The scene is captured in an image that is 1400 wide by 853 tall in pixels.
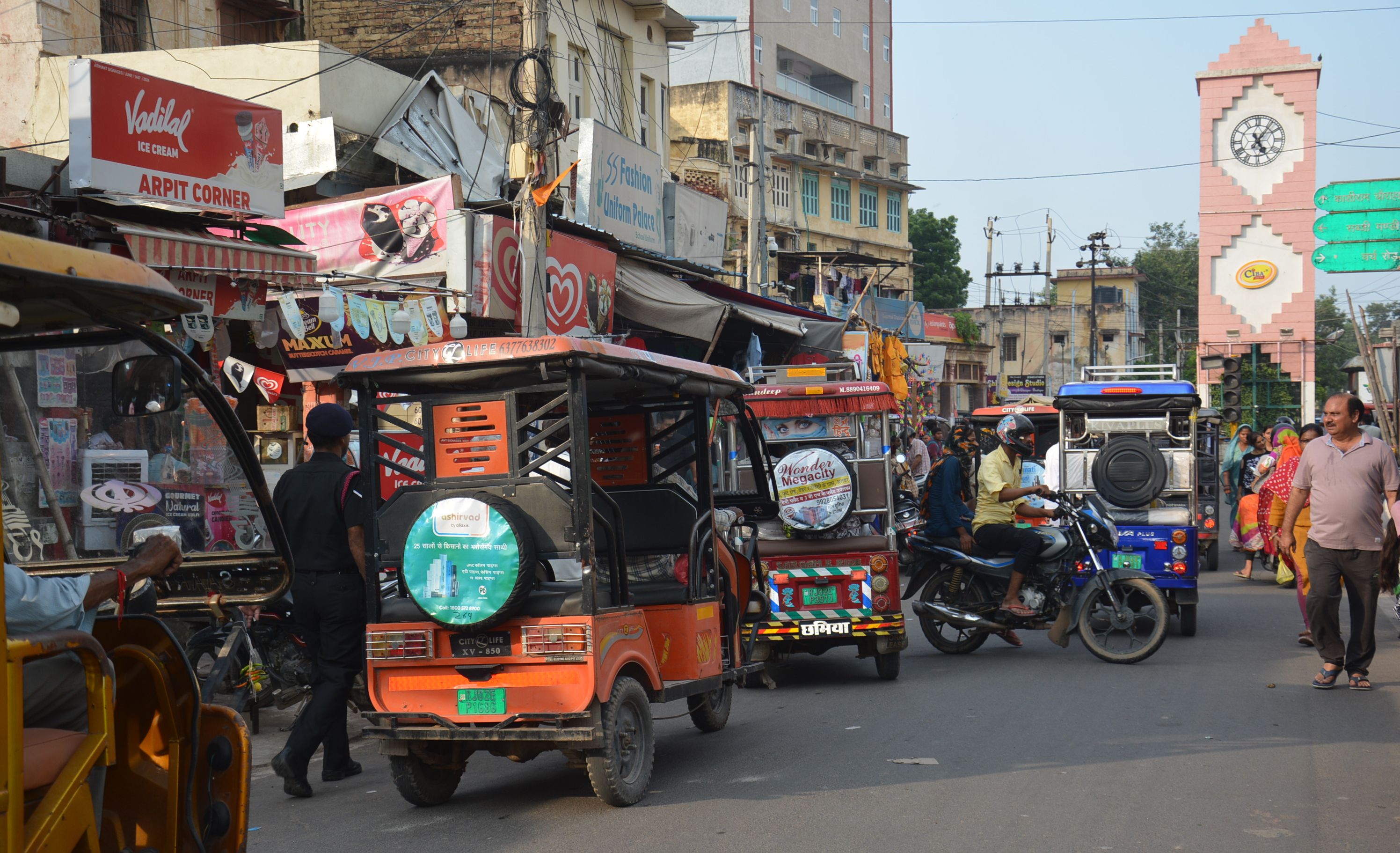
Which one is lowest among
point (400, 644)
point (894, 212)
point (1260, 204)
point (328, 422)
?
point (400, 644)

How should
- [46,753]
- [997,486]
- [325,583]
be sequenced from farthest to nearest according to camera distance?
[997,486]
[325,583]
[46,753]

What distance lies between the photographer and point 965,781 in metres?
6.32

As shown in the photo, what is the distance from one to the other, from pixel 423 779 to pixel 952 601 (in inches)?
221

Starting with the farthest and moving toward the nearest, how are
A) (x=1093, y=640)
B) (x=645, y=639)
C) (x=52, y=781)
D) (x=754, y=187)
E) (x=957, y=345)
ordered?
(x=957, y=345) < (x=754, y=187) < (x=1093, y=640) < (x=645, y=639) < (x=52, y=781)

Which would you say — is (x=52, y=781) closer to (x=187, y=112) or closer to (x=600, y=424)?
(x=600, y=424)

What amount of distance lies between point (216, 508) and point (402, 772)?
1.54 m

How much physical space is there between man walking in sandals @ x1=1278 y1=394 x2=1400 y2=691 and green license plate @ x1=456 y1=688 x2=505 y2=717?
5936mm

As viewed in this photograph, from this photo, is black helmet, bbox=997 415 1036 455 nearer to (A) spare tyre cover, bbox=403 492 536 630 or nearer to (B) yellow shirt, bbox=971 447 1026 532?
(B) yellow shirt, bbox=971 447 1026 532

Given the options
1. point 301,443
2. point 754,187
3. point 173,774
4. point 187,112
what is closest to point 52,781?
point 173,774

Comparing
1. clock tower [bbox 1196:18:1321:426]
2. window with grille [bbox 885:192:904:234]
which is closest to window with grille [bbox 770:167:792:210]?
window with grille [bbox 885:192:904:234]

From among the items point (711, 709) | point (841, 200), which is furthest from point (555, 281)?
point (841, 200)

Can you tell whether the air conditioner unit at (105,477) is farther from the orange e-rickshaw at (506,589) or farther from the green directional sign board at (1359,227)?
the green directional sign board at (1359,227)

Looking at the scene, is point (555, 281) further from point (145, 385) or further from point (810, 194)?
point (810, 194)

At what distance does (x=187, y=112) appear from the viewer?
10312 millimetres
